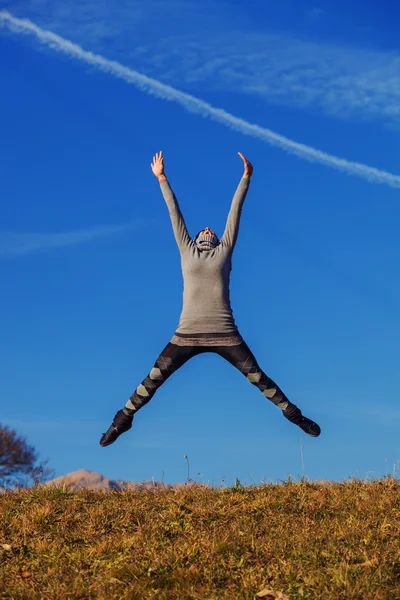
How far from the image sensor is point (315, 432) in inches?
510

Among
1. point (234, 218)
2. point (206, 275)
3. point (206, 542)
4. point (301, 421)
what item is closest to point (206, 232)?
point (234, 218)

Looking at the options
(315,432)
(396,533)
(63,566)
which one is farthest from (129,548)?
(315,432)

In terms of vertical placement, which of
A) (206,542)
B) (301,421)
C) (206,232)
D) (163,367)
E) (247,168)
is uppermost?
(247,168)

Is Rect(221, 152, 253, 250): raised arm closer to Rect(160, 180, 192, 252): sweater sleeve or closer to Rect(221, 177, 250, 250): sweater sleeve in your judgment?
Rect(221, 177, 250, 250): sweater sleeve

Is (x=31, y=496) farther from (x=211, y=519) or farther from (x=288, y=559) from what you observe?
(x=288, y=559)

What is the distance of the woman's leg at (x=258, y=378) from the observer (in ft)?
40.4

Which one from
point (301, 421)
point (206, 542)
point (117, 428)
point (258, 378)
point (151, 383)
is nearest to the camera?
point (206, 542)

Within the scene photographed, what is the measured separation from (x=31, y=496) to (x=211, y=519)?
3.53 m

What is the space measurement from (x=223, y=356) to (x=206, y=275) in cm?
140

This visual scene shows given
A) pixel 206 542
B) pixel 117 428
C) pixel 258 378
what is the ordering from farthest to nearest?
pixel 117 428, pixel 258 378, pixel 206 542

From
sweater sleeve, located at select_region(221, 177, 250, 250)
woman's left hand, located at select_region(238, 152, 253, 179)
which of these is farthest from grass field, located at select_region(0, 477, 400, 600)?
woman's left hand, located at select_region(238, 152, 253, 179)

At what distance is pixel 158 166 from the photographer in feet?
43.2

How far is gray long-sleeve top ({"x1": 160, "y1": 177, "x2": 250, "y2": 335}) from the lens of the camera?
40.9ft

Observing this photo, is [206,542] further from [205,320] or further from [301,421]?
[205,320]
